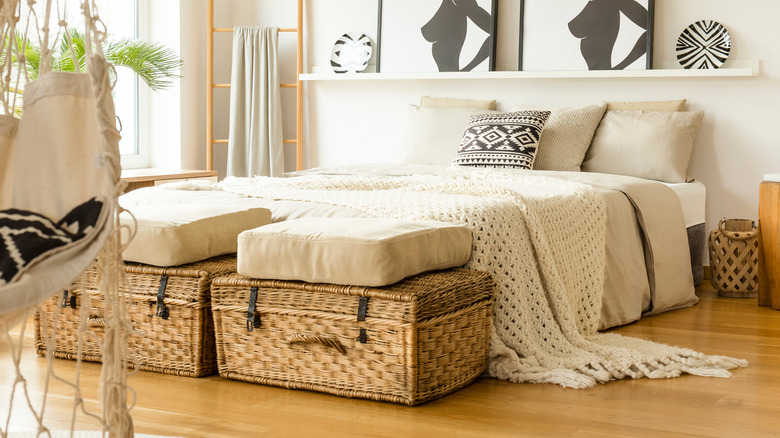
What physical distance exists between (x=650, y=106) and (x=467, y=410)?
2.53 m

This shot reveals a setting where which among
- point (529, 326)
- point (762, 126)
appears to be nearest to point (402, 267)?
→ point (529, 326)

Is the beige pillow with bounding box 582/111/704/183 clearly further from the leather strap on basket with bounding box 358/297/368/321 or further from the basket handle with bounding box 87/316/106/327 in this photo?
the basket handle with bounding box 87/316/106/327

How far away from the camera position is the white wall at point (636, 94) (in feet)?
14.2

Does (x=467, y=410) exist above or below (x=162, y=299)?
below

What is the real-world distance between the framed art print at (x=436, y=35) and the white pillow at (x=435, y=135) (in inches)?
13.4

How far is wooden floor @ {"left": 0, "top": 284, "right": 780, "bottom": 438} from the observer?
2197 millimetres

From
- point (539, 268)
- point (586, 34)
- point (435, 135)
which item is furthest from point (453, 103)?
point (539, 268)

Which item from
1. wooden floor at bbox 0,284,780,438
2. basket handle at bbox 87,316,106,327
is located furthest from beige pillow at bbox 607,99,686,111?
basket handle at bbox 87,316,106,327

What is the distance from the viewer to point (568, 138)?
4.34 meters

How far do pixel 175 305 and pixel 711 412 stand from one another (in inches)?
59.9

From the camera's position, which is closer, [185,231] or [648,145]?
[185,231]

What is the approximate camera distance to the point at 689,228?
162 inches

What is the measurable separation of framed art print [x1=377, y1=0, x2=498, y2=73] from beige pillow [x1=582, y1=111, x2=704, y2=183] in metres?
0.86

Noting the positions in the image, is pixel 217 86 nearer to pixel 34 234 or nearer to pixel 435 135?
pixel 435 135
